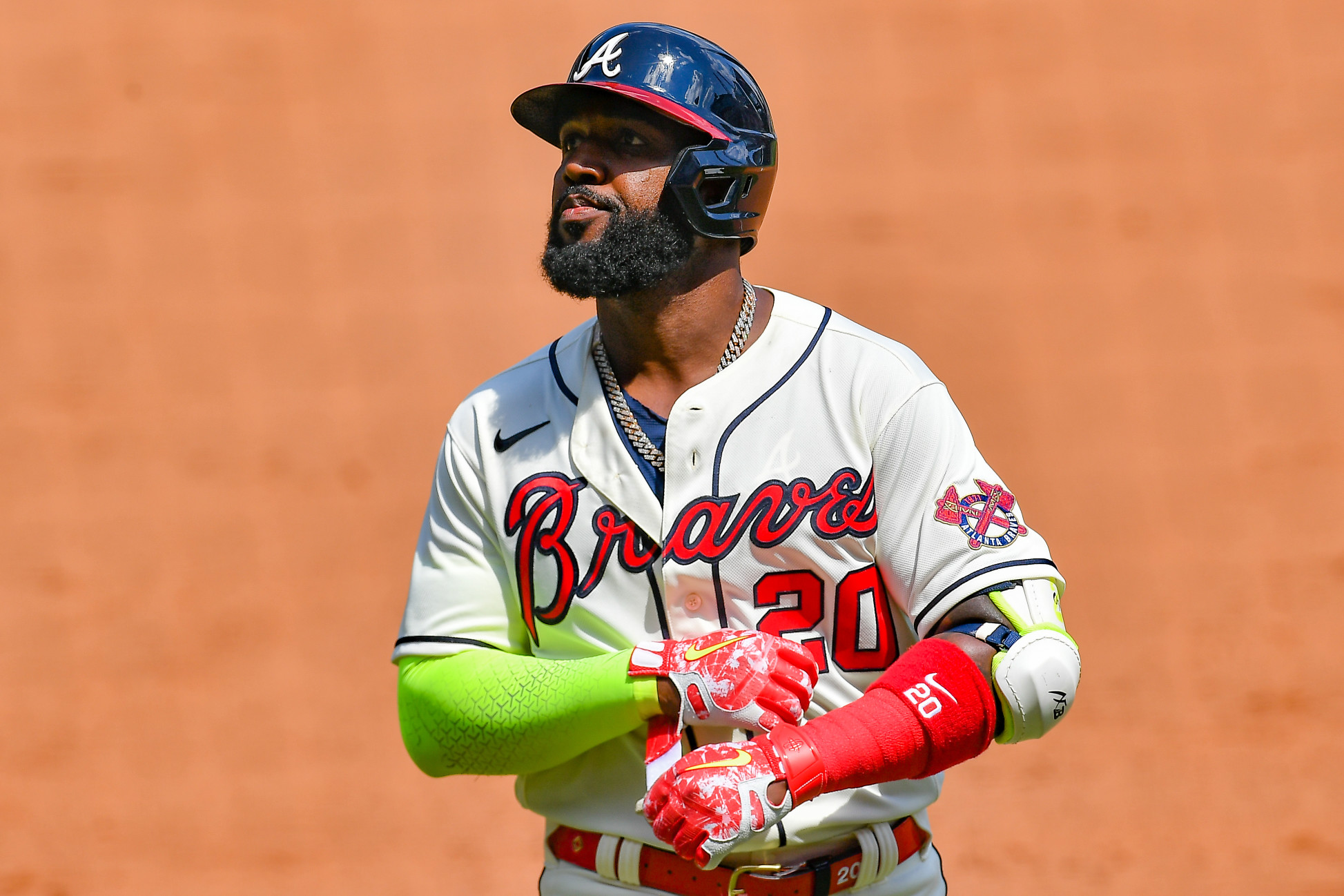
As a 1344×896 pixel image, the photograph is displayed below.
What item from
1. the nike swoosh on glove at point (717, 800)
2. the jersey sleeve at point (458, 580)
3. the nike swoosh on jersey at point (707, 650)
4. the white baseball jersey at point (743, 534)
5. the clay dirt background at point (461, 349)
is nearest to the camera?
the nike swoosh on glove at point (717, 800)

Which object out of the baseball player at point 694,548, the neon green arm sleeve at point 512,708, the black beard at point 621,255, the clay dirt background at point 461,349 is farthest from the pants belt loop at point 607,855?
the clay dirt background at point 461,349

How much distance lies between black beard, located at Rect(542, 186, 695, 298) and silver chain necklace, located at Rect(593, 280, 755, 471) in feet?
0.49

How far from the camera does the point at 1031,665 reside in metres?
1.69

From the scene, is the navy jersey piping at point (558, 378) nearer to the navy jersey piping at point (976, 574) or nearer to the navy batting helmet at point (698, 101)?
the navy batting helmet at point (698, 101)

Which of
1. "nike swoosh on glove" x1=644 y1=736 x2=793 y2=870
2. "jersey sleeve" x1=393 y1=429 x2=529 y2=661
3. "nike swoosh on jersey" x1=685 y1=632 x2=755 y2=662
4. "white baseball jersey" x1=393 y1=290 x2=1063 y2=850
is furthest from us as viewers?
"jersey sleeve" x1=393 y1=429 x2=529 y2=661

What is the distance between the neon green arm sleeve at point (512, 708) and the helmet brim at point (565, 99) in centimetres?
75

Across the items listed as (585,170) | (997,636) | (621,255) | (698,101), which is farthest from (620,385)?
(997,636)

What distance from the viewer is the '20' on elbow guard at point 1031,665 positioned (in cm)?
170

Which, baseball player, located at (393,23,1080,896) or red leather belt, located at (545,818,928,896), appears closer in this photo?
baseball player, located at (393,23,1080,896)

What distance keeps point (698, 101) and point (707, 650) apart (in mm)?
783

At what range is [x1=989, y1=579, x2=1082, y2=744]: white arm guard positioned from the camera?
170 centimetres

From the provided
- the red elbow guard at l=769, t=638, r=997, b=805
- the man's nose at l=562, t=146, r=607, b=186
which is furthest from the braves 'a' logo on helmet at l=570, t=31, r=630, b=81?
the red elbow guard at l=769, t=638, r=997, b=805

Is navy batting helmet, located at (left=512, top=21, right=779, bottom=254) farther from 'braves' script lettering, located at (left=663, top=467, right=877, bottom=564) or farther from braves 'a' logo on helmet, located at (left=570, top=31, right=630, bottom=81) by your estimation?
'braves' script lettering, located at (left=663, top=467, right=877, bottom=564)

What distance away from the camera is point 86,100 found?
5379mm
